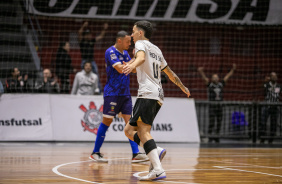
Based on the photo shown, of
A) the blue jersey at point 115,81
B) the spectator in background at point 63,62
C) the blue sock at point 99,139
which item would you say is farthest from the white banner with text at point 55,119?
the blue jersey at point 115,81

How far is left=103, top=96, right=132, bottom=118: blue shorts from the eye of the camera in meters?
7.73

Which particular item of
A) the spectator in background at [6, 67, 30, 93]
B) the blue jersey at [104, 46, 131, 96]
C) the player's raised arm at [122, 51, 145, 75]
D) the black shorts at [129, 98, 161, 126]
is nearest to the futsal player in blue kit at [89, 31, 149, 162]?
the blue jersey at [104, 46, 131, 96]

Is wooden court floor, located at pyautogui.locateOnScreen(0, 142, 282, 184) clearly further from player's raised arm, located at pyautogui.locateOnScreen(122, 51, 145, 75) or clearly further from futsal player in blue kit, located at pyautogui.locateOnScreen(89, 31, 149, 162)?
player's raised arm, located at pyautogui.locateOnScreen(122, 51, 145, 75)

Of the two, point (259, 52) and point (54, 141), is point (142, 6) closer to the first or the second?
point (54, 141)

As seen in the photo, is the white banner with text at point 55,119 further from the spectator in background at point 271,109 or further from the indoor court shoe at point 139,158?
the indoor court shoe at point 139,158

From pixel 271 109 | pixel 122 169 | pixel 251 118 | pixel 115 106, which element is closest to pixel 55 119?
pixel 115 106

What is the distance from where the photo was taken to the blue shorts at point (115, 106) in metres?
7.73

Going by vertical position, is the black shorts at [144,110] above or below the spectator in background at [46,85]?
below

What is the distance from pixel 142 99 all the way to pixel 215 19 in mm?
11827

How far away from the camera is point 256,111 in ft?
47.2

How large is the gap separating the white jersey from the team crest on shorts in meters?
6.66

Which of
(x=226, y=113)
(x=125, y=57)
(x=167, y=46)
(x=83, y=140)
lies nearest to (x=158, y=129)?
(x=83, y=140)

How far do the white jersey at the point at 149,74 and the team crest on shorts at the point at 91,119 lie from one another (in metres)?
6.66

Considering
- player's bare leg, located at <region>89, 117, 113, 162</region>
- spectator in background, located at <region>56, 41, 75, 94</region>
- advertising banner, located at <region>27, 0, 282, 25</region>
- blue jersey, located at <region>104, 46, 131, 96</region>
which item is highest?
advertising banner, located at <region>27, 0, 282, 25</region>
